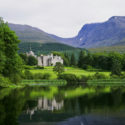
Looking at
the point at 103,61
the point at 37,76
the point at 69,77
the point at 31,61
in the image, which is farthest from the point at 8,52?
the point at 31,61

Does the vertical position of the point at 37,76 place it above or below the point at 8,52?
below

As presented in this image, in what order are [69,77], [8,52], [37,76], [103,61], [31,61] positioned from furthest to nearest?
[31,61] < [103,61] < [37,76] < [69,77] < [8,52]

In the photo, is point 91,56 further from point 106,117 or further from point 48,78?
point 106,117

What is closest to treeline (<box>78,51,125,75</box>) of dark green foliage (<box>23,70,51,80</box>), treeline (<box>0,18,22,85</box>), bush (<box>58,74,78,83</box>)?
bush (<box>58,74,78,83</box>)

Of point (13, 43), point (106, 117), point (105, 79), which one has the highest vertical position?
point (13, 43)

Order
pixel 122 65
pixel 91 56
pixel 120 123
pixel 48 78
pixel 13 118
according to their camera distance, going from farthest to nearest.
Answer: pixel 91 56 → pixel 122 65 → pixel 48 78 → pixel 13 118 → pixel 120 123

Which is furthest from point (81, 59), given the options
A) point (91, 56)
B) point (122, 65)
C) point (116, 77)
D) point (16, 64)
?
point (16, 64)

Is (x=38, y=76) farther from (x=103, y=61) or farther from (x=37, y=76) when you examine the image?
(x=103, y=61)

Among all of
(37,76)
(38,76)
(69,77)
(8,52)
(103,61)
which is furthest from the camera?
(103,61)

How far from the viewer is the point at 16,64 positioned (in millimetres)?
43875

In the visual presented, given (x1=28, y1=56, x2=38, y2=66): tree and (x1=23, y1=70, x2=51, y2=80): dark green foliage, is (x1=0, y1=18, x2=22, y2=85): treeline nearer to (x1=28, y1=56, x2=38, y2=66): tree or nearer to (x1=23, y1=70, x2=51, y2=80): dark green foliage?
(x1=23, y1=70, x2=51, y2=80): dark green foliage

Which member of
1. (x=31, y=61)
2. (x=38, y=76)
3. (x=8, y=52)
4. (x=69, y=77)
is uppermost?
(x=8, y=52)

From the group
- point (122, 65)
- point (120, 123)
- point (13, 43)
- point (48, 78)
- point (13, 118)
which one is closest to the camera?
point (120, 123)

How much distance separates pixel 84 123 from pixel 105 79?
89369 mm
